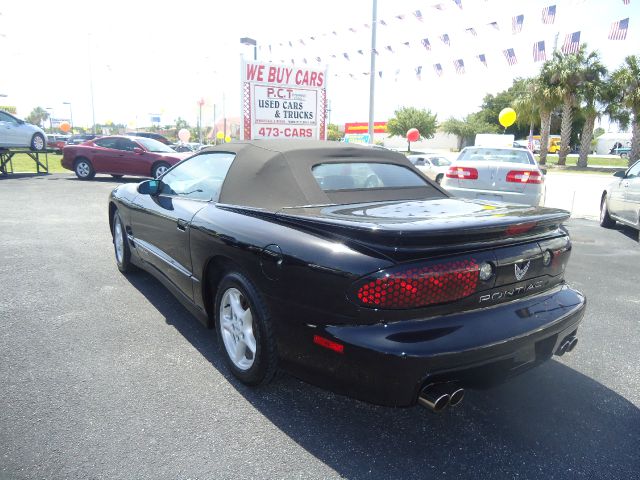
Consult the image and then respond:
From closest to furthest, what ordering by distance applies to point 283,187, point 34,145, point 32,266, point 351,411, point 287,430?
point 287,430, point 351,411, point 283,187, point 32,266, point 34,145

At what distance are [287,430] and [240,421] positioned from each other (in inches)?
10.4

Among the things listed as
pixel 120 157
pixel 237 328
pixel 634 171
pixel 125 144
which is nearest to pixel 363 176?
pixel 237 328

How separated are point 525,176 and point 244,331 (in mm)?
7109

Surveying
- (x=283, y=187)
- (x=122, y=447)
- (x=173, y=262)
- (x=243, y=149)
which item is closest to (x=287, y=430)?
(x=122, y=447)

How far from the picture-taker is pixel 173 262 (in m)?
3.63

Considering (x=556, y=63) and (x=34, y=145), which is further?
(x=556, y=63)

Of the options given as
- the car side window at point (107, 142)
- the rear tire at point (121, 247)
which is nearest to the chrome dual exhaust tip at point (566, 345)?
the rear tire at point (121, 247)

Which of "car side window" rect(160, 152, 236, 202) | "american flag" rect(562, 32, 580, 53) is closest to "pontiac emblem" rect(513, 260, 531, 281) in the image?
"car side window" rect(160, 152, 236, 202)

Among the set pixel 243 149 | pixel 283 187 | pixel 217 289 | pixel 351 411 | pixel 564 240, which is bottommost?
pixel 351 411

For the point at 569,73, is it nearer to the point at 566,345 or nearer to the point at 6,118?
the point at 6,118

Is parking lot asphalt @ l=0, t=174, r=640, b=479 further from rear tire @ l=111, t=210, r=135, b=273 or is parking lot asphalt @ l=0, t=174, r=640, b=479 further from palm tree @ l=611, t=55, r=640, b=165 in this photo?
palm tree @ l=611, t=55, r=640, b=165

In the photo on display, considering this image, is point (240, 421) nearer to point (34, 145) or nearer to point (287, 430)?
point (287, 430)

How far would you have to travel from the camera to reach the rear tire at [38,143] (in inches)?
626

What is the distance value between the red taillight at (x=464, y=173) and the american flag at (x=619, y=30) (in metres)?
5.44
